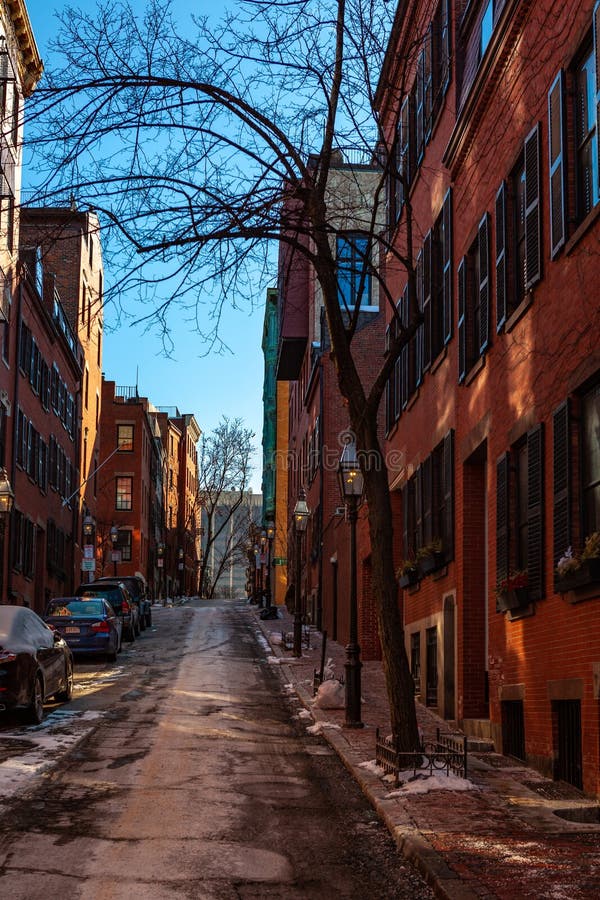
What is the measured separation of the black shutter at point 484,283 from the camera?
14992 mm

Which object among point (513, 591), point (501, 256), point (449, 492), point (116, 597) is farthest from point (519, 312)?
point (116, 597)

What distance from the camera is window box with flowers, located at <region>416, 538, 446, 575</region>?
58.4ft

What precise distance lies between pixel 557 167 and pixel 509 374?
9.73 ft

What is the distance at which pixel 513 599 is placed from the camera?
12.4 metres

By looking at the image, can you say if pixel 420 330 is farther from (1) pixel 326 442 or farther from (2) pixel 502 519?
(1) pixel 326 442

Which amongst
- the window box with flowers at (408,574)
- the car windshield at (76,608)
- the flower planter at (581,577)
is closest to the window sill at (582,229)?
the flower planter at (581,577)

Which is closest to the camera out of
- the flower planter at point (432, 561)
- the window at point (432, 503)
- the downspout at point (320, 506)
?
the window at point (432, 503)

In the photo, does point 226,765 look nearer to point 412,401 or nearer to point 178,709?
point 178,709

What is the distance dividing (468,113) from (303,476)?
35472 mm

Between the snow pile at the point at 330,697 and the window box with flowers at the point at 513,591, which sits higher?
the window box with flowers at the point at 513,591

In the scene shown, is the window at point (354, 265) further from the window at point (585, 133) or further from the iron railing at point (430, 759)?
the iron railing at point (430, 759)

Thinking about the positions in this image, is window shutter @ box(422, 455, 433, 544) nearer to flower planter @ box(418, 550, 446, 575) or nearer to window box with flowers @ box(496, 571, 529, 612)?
flower planter @ box(418, 550, 446, 575)

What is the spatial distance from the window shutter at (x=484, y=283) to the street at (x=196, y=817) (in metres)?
5.62

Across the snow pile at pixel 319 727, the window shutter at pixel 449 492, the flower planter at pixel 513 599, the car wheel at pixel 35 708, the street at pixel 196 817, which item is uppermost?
the window shutter at pixel 449 492
